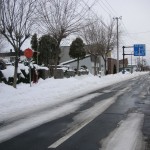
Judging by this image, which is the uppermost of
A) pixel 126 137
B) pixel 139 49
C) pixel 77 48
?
pixel 139 49

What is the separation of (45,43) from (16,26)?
22270mm

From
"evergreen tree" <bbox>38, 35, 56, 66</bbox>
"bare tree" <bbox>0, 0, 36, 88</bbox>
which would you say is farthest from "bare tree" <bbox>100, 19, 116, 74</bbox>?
"bare tree" <bbox>0, 0, 36, 88</bbox>

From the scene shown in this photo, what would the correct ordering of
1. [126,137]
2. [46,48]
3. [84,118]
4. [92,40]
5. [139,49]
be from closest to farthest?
1. [126,137]
2. [84,118]
3. [46,48]
4. [92,40]
5. [139,49]

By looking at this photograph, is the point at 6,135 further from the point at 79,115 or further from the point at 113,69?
the point at 113,69

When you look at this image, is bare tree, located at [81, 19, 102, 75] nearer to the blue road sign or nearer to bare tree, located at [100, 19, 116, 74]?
bare tree, located at [100, 19, 116, 74]

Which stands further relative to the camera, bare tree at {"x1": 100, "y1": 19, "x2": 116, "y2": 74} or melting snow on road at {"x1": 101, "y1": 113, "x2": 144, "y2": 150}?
bare tree at {"x1": 100, "y1": 19, "x2": 116, "y2": 74}

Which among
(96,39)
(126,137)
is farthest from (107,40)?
(126,137)

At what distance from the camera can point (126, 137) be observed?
830cm

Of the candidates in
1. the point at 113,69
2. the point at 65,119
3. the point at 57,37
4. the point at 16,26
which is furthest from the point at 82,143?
the point at 113,69

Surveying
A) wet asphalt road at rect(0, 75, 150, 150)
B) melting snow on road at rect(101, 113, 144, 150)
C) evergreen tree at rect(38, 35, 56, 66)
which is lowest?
melting snow on road at rect(101, 113, 144, 150)

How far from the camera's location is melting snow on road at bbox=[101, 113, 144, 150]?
739 centimetres

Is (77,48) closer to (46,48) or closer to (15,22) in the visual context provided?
(46,48)

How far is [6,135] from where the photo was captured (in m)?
8.51

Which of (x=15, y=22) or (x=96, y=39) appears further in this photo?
(x=96, y=39)
